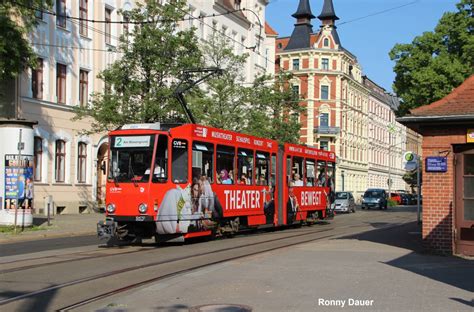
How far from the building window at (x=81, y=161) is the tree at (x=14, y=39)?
12.8 metres

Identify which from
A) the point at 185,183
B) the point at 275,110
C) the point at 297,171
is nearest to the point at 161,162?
the point at 185,183

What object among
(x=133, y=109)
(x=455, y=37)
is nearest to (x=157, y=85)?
(x=133, y=109)

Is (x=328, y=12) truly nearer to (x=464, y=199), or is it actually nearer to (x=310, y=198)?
(x=310, y=198)

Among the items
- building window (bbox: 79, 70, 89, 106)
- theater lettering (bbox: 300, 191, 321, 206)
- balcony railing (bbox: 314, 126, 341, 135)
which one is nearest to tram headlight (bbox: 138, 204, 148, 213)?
theater lettering (bbox: 300, 191, 321, 206)

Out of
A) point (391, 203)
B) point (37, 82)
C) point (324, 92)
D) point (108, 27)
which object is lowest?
point (391, 203)

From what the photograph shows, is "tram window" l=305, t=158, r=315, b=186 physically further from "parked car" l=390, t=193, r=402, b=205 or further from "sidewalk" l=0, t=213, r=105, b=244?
"parked car" l=390, t=193, r=402, b=205

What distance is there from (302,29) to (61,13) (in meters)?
56.6

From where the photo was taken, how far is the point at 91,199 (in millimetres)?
36406

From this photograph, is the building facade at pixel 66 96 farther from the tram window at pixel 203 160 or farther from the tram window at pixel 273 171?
the tram window at pixel 203 160

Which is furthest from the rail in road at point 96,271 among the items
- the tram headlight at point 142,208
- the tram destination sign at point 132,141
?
the tram destination sign at point 132,141

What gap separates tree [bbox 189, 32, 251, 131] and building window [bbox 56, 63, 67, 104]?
23.8 feet

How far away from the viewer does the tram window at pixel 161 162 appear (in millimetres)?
16625

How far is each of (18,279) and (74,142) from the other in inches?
978

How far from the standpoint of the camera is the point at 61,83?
1355 inches
